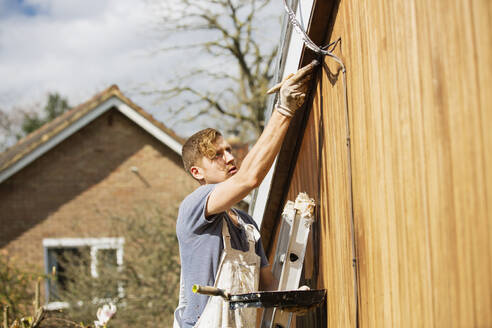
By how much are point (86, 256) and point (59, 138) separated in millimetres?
3478

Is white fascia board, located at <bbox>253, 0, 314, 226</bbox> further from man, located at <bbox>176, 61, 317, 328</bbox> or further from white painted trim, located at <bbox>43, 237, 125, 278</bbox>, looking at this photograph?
white painted trim, located at <bbox>43, 237, 125, 278</bbox>

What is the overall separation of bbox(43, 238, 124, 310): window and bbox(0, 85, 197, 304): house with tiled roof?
0.05 meters

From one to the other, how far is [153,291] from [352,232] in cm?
920

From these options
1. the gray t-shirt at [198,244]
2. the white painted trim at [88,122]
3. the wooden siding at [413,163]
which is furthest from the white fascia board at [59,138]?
the wooden siding at [413,163]

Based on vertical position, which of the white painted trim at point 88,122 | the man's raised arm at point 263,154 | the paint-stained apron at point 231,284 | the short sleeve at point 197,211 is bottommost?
the paint-stained apron at point 231,284

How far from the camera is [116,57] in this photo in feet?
191

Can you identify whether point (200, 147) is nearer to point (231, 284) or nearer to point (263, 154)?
point (263, 154)

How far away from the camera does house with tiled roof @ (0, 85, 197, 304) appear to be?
13.9 m

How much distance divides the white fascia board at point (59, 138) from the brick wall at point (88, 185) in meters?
0.30

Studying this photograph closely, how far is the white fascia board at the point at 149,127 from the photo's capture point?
47.1 ft

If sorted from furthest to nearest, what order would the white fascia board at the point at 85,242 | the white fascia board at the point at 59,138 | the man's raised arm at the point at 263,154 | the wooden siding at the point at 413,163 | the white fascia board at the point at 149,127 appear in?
the white fascia board at the point at 149,127
the white fascia board at the point at 59,138
the white fascia board at the point at 85,242
the man's raised arm at the point at 263,154
the wooden siding at the point at 413,163

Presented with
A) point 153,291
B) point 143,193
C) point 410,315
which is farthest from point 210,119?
point 410,315

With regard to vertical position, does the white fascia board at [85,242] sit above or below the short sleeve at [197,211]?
above

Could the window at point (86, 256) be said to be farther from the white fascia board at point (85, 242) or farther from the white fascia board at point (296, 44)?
the white fascia board at point (296, 44)
